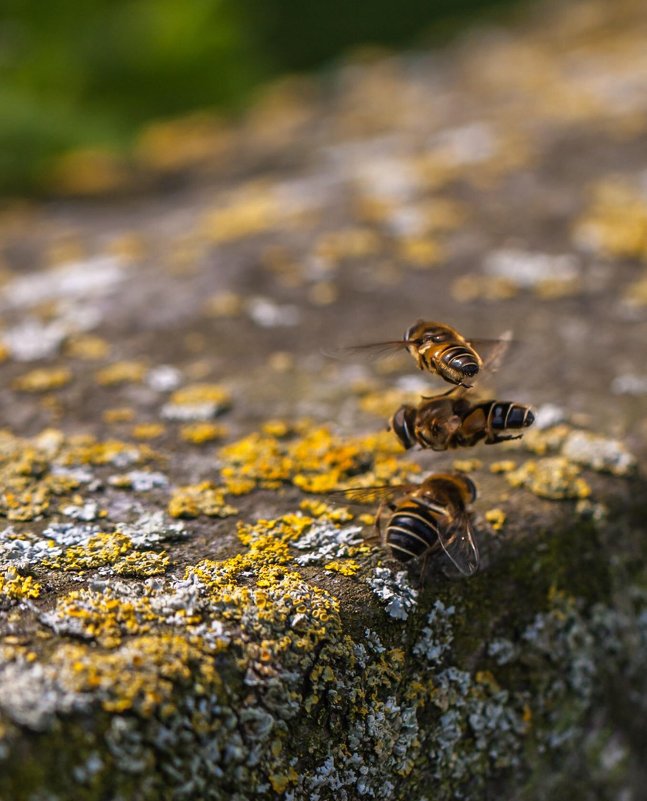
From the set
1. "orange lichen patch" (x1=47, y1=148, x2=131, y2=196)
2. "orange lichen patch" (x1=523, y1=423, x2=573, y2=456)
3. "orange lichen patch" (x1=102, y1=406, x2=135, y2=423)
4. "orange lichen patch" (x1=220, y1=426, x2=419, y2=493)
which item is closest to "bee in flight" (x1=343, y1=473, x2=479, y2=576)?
"orange lichen patch" (x1=220, y1=426, x2=419, y2=493)

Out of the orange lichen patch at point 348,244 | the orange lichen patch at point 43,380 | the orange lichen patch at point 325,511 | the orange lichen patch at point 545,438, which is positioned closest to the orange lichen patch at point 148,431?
the orange lichen patch at point 43,380

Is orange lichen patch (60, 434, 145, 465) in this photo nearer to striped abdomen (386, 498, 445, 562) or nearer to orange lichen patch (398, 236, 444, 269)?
striped abdomen (386, 498, 445, 562)

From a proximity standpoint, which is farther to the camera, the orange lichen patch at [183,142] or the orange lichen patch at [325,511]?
the orange lichen patch at [183,142]

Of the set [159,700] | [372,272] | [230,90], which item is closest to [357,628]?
[159,700]

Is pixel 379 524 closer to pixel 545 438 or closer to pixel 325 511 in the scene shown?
pixel 325 511

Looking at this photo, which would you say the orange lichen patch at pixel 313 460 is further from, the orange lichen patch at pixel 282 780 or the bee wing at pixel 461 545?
the orange lichen patch at pixel 282 780

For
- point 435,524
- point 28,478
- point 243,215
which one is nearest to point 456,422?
point 435,524
